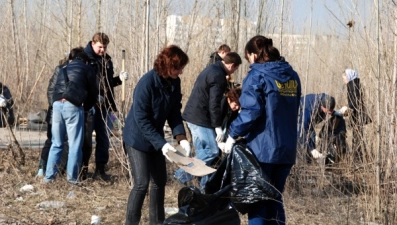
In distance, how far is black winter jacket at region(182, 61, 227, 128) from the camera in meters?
6.66

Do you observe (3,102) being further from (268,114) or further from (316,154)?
(268,114)

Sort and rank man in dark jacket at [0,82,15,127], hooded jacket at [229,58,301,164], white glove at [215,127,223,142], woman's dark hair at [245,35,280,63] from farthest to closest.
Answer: man in dark jacket at [0,82,15,127] < white glove at [215,127,223,142] < woman's dark hair at [245,35,280,63] < hooded jacket at [229,58,301,164]

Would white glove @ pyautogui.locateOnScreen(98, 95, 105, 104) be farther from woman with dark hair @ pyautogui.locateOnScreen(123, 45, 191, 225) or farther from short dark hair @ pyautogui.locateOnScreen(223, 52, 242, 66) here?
woman with dark hair @ pyautogui.locateOnScreen(123, 45, 191, 225)

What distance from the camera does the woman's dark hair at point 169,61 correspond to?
192 inches

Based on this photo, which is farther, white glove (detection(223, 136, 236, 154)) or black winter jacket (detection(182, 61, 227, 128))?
black winter jacket (detection(182, 61, 227, 128))

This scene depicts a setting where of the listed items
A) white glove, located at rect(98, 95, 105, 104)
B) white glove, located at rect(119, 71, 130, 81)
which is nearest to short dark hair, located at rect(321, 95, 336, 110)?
white glove, located at rect(119, 71, 130, 81)

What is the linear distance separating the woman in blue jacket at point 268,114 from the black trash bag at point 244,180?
64mm

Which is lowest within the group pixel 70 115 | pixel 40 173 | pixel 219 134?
pixel 40 173

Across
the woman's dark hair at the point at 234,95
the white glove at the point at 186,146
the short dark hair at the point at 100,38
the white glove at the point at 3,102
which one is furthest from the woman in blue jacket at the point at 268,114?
the white glove at the point at 3,102

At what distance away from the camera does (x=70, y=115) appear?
664cm

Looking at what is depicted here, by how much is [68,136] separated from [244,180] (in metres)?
2.72

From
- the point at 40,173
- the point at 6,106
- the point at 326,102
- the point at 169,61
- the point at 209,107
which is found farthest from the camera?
the point at 326,102

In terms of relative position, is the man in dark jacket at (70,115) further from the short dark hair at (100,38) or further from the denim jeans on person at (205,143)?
the denim jeans on person at (205,143)

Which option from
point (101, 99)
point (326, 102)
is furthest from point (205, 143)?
point (326, 102)
